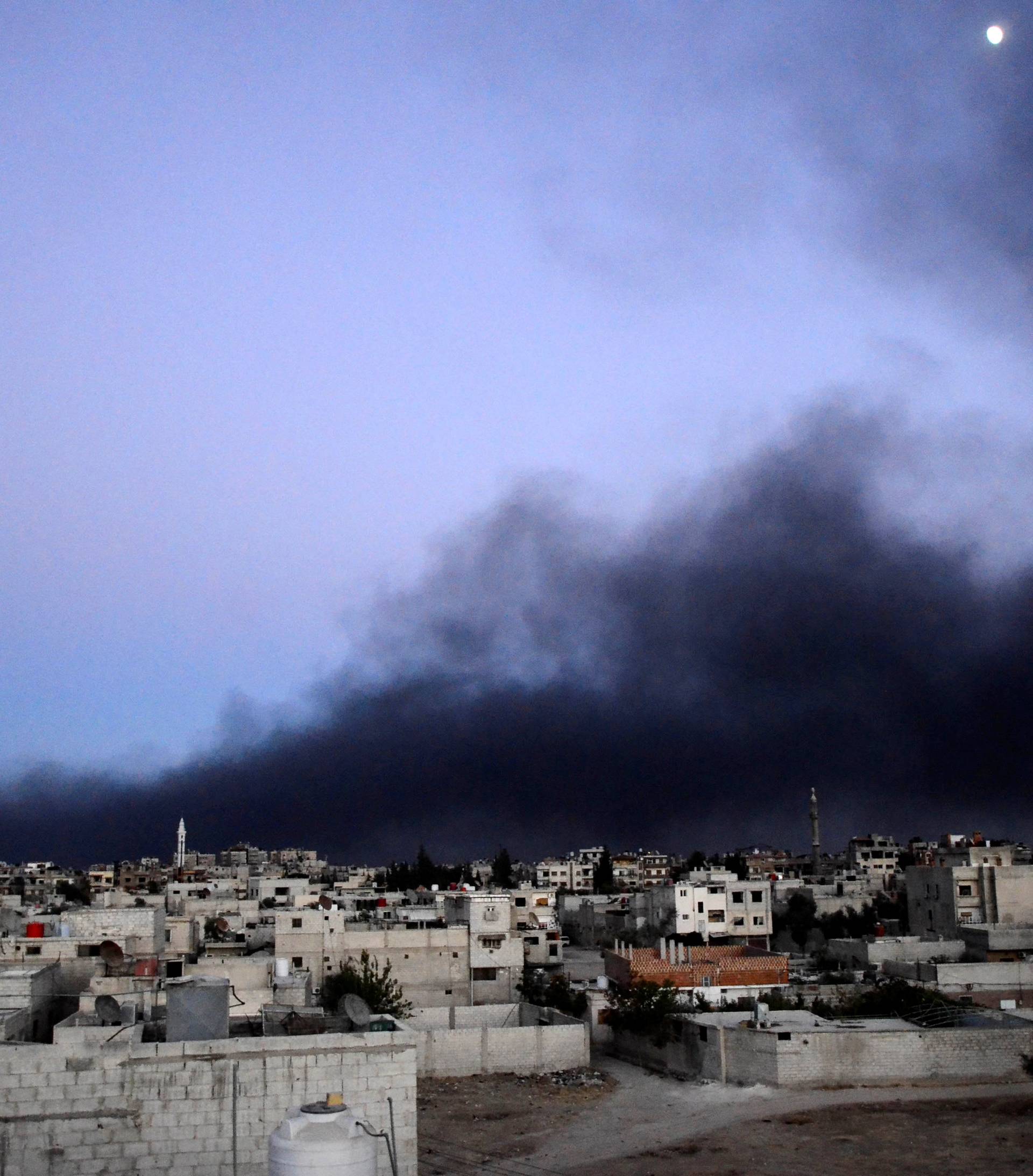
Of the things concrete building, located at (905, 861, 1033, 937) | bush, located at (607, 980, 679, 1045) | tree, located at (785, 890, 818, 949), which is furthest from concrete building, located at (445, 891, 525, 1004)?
tree, located at (785, 890, 818, 949)

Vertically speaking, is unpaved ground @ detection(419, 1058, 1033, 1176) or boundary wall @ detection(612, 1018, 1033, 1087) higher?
boundary wall @ detection(612, 1018, 1033, 1087)

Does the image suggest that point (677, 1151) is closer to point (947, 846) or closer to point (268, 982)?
point (268, 982)

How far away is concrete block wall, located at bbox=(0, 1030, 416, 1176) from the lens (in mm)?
18219

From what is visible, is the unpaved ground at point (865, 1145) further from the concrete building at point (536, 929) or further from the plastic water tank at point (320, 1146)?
the concrete building at point (536, 929)

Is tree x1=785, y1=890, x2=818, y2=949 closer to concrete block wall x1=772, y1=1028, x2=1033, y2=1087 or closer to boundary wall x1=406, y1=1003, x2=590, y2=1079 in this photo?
boundary wall x1=406, y1=1003, x2=590, y2=1079

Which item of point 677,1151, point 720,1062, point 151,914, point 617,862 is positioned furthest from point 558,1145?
point 617,862

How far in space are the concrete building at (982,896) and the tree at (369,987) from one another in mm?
30392

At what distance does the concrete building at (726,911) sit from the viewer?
71.0 metres

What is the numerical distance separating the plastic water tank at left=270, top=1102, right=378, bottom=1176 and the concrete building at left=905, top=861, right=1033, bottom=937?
173 ft

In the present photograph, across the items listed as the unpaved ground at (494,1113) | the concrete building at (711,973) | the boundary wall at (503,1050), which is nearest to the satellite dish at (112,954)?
the boundary wall at (503,1050)

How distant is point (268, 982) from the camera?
133 ft

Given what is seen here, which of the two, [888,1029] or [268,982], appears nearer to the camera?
[888,1029]

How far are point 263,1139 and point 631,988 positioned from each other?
25.5 meters

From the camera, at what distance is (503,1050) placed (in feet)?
124
